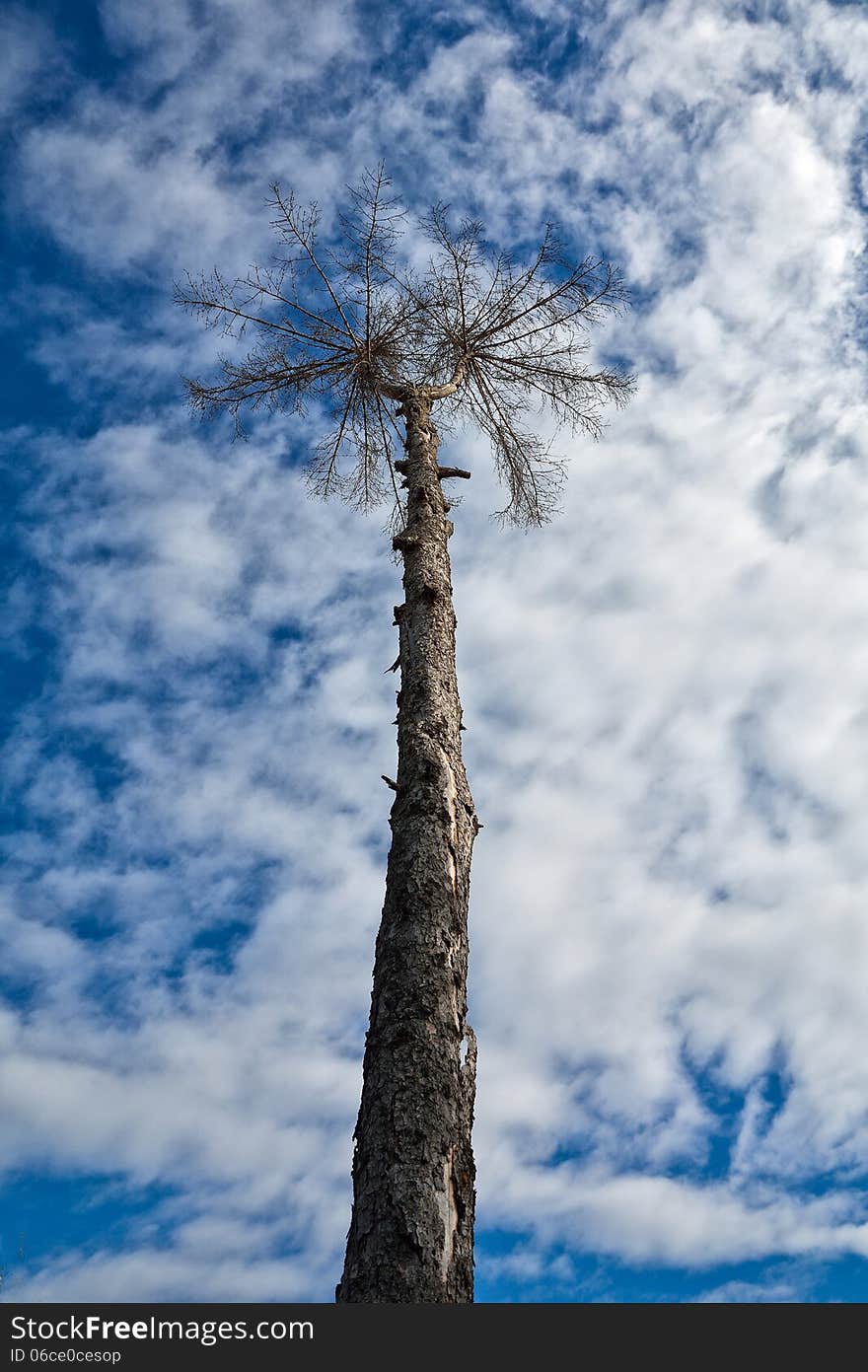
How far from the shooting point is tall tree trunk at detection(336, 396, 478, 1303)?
9.67ft

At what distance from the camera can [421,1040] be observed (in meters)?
3.45

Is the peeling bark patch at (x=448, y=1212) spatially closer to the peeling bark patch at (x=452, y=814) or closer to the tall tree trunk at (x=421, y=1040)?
the tall tree trunk at (x=421, y=1040)

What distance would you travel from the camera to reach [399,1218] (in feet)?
9.75

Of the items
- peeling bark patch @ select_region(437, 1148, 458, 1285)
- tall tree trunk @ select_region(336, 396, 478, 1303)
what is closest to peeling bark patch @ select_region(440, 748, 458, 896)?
tall tree trunk @ select_region(336, 396, 478, 1303)

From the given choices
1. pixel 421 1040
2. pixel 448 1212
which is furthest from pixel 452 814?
pixel 448 1212

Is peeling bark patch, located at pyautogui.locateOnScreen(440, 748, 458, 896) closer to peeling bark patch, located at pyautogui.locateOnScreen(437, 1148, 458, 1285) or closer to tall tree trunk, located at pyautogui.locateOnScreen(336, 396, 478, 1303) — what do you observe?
tall tree trunk, located at pyautogui.locateOnScreen(336, 396, 478, 1303)

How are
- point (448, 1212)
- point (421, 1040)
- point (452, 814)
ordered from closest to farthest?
point (448, 1212) → point (421, 1040) → point (452, 814)

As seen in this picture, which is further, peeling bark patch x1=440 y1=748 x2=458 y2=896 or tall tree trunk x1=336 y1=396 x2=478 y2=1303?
peeling bark patch x1=440 y1=748 x2=458 y2=896

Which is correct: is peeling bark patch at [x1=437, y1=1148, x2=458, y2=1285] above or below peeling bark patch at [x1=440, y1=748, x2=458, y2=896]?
below

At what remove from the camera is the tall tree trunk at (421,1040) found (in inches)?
116

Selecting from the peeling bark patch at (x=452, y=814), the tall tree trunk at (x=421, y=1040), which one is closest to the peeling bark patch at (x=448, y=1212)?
the tall tree trunk at (x=421, y=1040)

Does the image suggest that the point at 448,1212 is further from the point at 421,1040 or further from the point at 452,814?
the point at 452,814

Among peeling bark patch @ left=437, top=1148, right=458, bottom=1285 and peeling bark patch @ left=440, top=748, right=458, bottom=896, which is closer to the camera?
peeling bark patch @ left=437, top=1148, right=458, bottom=1285

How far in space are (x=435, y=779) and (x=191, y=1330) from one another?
2.35 metres
